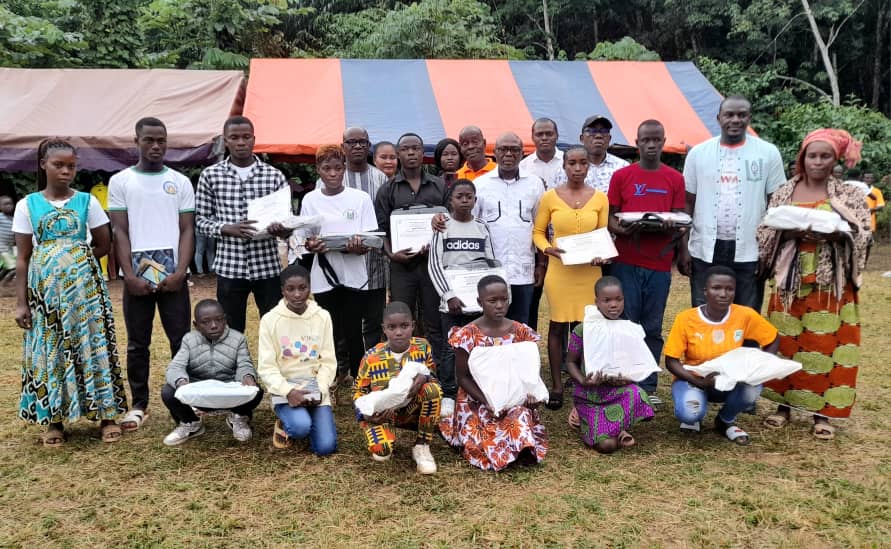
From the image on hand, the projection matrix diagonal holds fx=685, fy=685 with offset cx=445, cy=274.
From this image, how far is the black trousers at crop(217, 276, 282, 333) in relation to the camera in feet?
14.7

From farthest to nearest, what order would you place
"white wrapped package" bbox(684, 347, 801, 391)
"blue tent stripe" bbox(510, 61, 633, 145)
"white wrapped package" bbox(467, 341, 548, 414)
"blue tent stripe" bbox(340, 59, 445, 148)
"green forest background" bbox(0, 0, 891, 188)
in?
"green forest background" bbox(0, 0, 891, 188), "blue tent stripe" bbox(510, 61, 633, 145), "blue tent stripe" bbox(340, 59, 445, 148), "white wrapped package" bbox(684, 347, 801, 391), "white wrapped package" bbox(467, 341, 548, 414)

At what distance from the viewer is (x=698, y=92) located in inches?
438

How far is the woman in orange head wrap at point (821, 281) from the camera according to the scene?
4.05 m

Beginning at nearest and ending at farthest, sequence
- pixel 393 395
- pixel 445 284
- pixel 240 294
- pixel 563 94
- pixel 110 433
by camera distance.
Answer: pixel 393 395
pixel 110 433
pixel 445 284
pixel 240 294
pixel 563 94

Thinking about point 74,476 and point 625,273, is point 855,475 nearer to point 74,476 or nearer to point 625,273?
point 625,273

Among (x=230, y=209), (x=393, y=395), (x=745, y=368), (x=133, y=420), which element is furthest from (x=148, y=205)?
(x=745, y=368)

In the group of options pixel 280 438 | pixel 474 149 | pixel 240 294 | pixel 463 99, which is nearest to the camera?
pixel 280 438

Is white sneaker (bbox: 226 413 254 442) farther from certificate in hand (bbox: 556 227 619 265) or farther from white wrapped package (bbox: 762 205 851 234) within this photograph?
white wrapped package (bbox: 762 205 851 234)

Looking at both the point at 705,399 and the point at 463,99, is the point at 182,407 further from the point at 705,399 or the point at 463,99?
the point at 463,99

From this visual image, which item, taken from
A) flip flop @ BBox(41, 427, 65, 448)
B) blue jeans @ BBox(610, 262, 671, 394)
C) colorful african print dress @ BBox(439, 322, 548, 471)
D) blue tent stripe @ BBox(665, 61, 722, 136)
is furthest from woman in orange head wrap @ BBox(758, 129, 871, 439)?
blue tent stripe @ BBox(665, 61, 722, 136)

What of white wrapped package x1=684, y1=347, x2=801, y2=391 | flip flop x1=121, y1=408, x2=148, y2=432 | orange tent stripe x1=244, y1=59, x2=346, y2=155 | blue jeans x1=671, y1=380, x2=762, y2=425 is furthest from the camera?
orange tent stripe x1=244, y1=59, x2=346, y2=155

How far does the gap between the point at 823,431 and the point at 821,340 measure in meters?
0.55

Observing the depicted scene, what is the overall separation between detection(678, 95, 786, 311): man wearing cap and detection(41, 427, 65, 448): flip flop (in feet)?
13.6

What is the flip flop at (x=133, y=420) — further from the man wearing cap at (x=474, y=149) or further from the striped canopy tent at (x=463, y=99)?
the striped canopy tent at (x=463, y=99)
